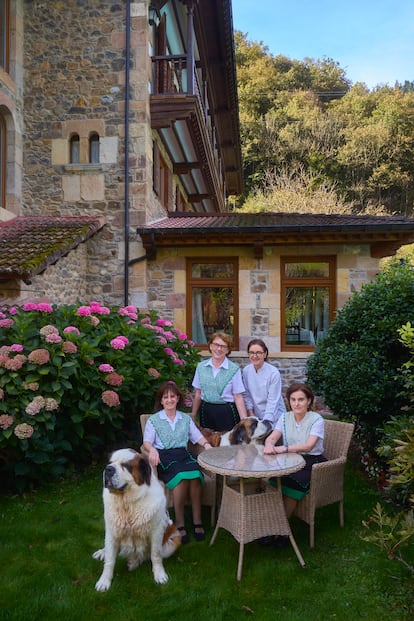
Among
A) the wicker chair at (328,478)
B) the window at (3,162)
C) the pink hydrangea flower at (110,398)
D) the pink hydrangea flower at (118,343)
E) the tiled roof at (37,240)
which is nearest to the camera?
the wicker chair at (328,478)

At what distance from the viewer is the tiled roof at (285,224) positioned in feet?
28.4

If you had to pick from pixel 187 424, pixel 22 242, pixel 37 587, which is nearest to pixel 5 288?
pixel 22 242

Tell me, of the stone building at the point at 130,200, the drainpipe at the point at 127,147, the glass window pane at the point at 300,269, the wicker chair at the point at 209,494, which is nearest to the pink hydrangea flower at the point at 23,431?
the wicker chair at the point at 209,494

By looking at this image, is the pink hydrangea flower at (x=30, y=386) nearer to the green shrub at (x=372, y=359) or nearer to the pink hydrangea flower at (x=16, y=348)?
the pink hydrangea flower at (x=16, y=348)

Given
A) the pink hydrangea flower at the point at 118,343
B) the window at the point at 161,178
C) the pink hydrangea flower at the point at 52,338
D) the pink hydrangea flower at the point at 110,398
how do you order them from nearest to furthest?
1. the pink hydrangea flower at the point at 52,338
2. the pink hydrangea flower at the point at 110,398
3. the pink hydrangea flower at the point at 118,343
4. the window at the point at 161,178

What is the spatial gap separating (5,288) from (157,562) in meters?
4.91

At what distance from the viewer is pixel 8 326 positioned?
4953 mm

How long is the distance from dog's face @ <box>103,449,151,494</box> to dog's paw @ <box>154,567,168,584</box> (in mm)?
678

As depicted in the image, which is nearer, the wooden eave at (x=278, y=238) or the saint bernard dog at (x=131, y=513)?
the saint bernard dog at (x=131, y=513)

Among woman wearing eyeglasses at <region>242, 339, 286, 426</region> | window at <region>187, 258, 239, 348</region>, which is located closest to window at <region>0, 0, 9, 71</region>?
window at <region>187, 258, 239, 348</region>

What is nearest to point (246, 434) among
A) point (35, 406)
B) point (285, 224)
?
point (35, 406)

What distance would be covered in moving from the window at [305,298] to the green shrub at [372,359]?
13.5 feet

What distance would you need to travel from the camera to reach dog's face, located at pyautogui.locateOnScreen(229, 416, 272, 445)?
424 centimetres

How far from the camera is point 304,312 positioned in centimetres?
966
